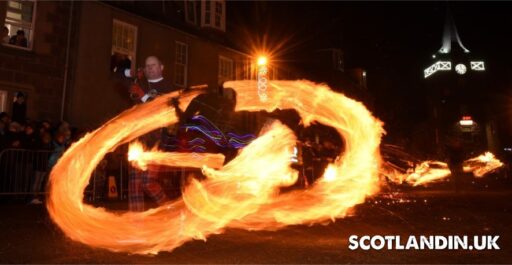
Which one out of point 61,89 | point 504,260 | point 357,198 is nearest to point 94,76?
point 61,89

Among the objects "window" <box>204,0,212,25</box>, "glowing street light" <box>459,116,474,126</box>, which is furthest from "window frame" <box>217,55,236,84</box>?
"glowing street light" <box>459,116,474,126</box>

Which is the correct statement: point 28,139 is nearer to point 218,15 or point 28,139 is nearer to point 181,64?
point 181,64

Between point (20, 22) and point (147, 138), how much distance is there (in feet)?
38.7

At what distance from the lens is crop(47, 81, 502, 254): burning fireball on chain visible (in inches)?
230

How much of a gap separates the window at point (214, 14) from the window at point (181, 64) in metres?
2.17

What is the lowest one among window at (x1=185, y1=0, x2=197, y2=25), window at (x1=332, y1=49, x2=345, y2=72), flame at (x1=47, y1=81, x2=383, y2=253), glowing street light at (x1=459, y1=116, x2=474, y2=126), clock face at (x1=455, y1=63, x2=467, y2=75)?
flame at (x1=47, y1=81, x2=383, y2=253)

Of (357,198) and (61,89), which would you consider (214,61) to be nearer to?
(61,89)

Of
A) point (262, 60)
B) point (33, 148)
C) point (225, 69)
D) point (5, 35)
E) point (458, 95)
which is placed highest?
point (458, 95)

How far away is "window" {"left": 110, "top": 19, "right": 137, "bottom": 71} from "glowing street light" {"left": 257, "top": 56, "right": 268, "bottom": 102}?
19.3 ft

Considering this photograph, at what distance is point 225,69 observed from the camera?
22969mm

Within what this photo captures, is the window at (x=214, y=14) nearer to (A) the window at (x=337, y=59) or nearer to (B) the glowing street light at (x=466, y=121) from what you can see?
(A) the window at (x=337, y=59)

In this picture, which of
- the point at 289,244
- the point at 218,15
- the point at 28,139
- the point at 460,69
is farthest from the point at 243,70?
the point at 460,69

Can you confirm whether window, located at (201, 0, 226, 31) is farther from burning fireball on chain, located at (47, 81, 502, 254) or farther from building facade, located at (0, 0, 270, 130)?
burning fireball on chain, located at (47, 81, 502, 254)

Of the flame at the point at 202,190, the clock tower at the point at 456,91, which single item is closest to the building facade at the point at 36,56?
the flame at the point at 202,190
